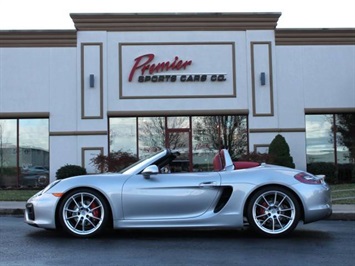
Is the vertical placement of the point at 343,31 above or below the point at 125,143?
above

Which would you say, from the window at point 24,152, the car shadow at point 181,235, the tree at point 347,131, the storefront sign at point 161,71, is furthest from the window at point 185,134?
the car shadow at point 181,235

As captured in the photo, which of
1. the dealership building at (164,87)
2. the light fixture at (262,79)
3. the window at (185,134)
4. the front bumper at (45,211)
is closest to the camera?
the front bumper at (45,211)

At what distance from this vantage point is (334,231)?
7664 millimetres

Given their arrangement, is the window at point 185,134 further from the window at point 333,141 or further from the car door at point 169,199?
the car door at point 169,199

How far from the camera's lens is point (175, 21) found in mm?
18625

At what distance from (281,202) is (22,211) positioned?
6.05 metres

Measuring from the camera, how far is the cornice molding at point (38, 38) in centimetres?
1827

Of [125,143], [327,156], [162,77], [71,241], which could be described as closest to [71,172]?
[125,143]

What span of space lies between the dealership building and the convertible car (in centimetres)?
1149

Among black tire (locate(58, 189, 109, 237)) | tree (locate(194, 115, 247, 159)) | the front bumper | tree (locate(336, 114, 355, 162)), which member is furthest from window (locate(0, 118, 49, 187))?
black tire (locate(58, 189, 109, 237))

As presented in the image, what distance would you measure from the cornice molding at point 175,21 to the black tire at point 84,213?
12.8m

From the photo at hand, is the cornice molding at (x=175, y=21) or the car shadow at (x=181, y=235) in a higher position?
the cornice molding at (x=175, y=21)

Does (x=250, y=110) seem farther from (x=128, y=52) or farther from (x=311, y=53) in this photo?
(x=128, y=52)

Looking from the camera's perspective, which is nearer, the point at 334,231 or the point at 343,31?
the point at 334,231
